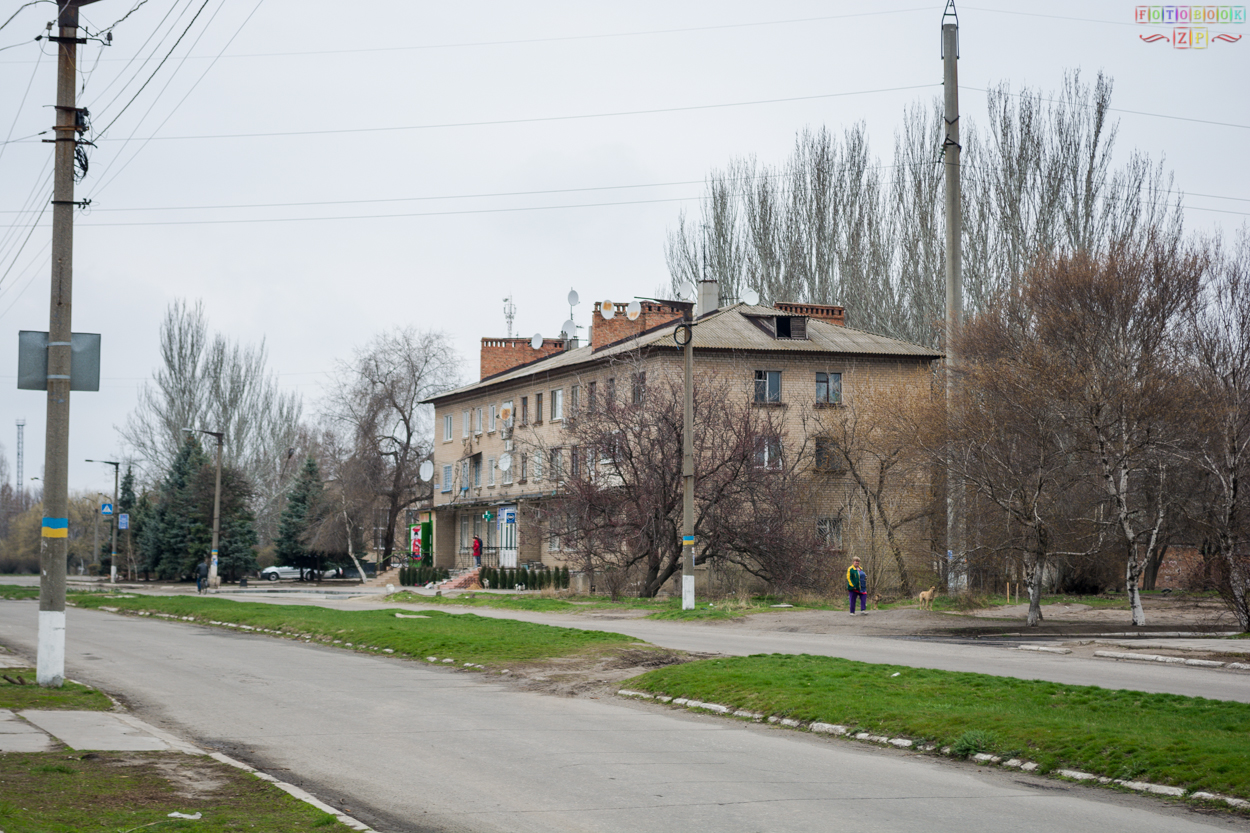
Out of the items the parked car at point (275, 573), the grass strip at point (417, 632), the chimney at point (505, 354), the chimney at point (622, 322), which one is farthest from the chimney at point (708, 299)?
the parked car at point (275, 573)

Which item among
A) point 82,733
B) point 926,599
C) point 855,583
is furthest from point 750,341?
point 82,733

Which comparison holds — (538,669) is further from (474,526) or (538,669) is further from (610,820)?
(474,526)

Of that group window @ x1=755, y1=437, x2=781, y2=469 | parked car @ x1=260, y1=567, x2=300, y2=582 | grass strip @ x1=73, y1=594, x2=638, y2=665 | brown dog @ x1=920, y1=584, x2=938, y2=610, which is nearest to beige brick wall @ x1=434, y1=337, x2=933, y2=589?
window @ x1=755, y1=437, x2=781, y2=469

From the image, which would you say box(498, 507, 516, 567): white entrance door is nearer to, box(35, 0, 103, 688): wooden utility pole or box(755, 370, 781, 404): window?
box(755, 370, 781, 404): window

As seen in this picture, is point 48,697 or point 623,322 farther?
point 623,322

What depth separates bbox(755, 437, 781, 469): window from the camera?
41.3m

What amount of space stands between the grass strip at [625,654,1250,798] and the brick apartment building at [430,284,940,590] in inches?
1025

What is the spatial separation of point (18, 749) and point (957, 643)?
61.8ft

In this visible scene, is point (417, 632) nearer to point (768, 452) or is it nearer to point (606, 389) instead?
point (606, 389)

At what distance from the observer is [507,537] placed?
59219mm

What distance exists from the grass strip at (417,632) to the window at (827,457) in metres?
18.8

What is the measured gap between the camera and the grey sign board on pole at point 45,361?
14438 millimetres

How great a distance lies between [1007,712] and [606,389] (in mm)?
32202

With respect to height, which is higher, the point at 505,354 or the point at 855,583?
the point at 505,354
